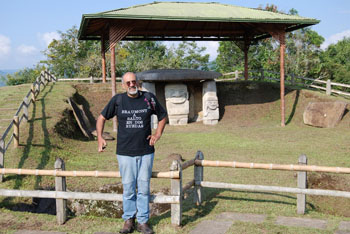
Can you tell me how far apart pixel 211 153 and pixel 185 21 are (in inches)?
267

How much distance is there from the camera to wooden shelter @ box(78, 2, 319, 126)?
549 inches

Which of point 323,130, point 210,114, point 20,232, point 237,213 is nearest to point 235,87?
point 210,114

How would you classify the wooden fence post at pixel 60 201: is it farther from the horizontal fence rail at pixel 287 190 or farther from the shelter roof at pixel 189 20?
the shelter roof at pixel 189 20

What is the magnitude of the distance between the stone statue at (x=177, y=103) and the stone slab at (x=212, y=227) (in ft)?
36.2

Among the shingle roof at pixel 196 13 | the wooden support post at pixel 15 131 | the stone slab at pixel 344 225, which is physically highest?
the shingle roof at pixel 196 13

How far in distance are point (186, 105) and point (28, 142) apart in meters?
7.88

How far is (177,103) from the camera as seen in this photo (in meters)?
16.0

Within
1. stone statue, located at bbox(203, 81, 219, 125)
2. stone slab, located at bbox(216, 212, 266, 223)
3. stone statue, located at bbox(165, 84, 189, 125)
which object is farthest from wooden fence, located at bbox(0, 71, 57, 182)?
stone statue, located at bbox(203, 81, 219, 125)

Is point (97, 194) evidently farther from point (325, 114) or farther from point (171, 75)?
point (325, 114)

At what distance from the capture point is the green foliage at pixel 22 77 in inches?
1272

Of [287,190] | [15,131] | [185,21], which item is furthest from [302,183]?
[185,21]

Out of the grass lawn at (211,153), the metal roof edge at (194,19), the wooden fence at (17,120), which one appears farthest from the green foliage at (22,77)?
the metal roof edge at (194,19)

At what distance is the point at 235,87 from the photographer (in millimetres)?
19625

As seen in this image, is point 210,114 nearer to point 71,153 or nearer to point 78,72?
point 71,153
